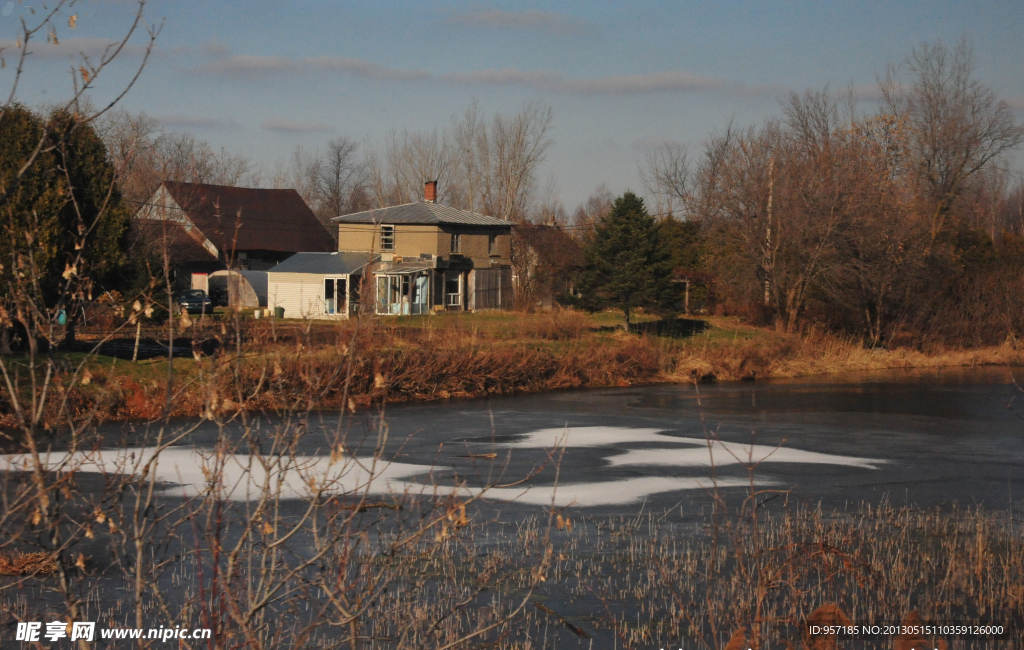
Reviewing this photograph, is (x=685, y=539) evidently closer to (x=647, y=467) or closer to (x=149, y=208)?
(x=647, y=467)

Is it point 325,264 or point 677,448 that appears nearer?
point 677,448

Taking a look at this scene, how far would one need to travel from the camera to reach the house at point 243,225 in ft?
179

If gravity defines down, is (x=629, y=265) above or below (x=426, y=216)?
below

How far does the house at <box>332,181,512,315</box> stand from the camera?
49875 mm

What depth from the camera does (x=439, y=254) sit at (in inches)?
2044

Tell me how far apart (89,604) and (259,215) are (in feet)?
191

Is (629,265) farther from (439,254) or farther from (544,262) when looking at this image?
(544,262)

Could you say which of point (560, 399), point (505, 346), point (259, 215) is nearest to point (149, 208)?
point (259, 215)

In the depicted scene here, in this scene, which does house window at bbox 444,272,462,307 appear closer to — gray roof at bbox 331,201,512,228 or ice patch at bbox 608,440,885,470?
gray roof at bbox 331,201,512,228

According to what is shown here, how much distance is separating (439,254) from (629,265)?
568 inches

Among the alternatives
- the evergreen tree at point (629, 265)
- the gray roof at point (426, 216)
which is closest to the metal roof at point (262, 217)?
the gray roof at point (426, 216)

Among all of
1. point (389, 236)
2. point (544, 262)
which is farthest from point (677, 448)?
point (544, 262)

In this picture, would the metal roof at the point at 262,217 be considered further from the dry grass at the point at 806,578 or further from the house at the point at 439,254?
the dry grass at the point at 806,578

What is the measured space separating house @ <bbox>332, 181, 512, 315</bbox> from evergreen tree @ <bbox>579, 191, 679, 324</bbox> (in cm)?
1102
